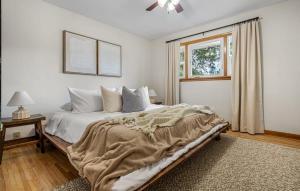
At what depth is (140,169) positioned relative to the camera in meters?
1.15

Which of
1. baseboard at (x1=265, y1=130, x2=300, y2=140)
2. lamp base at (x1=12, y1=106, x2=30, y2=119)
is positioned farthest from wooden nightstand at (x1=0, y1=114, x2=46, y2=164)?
baseboard at (x1=265, y1=130, x2=300, y2=140)

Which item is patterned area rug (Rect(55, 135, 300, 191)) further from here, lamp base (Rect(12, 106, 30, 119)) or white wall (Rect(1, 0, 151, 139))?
white wall (Rect(1, 0, 151, 139))

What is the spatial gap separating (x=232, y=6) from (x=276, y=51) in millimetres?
1160

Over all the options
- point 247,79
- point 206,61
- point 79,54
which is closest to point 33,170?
point 79,54

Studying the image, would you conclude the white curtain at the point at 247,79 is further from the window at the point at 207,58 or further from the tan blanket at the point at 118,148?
the tan blanket at the point at 118,148

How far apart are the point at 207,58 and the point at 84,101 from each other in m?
2.95

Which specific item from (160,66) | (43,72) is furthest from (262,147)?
(43,72)

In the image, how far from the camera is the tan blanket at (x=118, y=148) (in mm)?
1072

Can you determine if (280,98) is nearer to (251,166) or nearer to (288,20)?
(288,20)

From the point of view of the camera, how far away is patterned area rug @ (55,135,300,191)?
4.61 ft

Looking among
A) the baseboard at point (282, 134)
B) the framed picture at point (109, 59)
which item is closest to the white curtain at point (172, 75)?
the framed picture at point (109, 59)

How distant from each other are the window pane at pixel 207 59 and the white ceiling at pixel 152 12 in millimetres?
551

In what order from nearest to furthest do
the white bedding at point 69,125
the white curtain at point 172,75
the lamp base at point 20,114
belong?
the white bedding at point 69,125
the lamp base at point 20,114
the white curtain at point 172,75

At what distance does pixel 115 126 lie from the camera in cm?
140
